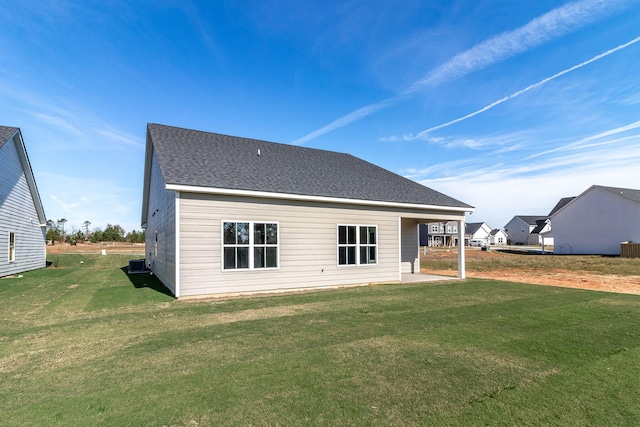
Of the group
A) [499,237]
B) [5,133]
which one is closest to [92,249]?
[5,133]

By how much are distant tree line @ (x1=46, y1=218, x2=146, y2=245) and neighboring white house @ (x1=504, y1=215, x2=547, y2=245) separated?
75.6 m

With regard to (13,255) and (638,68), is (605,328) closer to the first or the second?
(638,68)

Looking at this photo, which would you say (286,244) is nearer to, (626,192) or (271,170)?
(271,170)

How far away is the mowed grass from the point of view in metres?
2.95

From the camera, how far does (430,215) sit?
13781 mm

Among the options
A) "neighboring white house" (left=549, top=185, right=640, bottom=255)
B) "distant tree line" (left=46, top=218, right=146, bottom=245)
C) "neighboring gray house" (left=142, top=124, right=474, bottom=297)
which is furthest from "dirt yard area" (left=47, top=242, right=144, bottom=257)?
"neighboring white house" (left=549, top=185, right=640, bottom=255)

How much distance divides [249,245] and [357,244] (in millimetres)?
4214

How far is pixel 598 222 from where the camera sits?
3275 cm

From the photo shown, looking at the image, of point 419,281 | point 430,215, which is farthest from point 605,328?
point 430,215

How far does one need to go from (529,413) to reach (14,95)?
59.9ft

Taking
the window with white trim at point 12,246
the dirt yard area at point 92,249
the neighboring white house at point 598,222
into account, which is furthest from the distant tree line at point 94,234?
the neighboring white house at point 598,222

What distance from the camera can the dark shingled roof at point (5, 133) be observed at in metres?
13.6

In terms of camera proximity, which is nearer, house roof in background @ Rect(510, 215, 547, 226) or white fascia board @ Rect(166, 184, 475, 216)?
white fascia board @ Rect(166, 184, 475, 216)

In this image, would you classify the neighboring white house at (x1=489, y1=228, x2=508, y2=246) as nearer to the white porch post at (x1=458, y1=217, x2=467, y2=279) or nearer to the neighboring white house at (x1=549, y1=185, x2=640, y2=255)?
the neighboring white house at (x1=549, y1=185, x2=640, y2=255)
